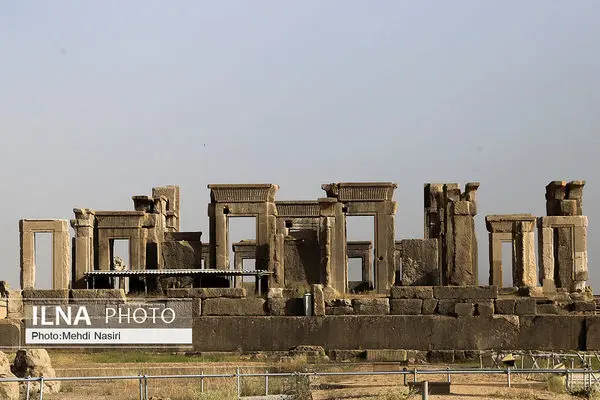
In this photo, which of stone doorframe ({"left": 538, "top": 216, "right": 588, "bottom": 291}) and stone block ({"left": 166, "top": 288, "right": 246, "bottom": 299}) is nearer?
stone block ({"left": 166, "top": 288, "right": 246, "bottom": 299})

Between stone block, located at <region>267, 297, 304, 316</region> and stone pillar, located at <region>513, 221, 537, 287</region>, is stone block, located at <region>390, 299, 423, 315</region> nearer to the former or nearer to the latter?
stone block, located at <region>267, 297, 304, 316</region>

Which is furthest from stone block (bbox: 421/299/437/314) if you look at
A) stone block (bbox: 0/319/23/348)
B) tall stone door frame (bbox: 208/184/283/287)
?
stone block (bbox: 0/319/23/348)

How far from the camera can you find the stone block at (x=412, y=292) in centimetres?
2769

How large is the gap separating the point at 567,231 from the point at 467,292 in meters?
10.5

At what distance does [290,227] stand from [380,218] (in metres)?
9.24

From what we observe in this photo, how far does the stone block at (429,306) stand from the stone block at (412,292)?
10 cm

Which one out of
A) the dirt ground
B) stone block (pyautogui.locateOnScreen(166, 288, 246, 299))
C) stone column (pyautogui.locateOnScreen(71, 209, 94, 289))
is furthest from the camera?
stone column (pyautogui.locateOnScreen(71, 209, 94, 289))

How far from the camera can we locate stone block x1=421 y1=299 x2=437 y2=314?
27614mm

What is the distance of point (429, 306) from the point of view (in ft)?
90.6

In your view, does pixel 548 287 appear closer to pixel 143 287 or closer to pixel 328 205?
pixel 328 205

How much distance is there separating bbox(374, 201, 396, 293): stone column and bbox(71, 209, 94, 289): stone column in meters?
8.93

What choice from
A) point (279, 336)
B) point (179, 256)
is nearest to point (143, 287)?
point (179, 256)

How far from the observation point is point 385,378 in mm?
21359

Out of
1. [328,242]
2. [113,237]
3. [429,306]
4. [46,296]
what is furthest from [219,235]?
[429,306]
